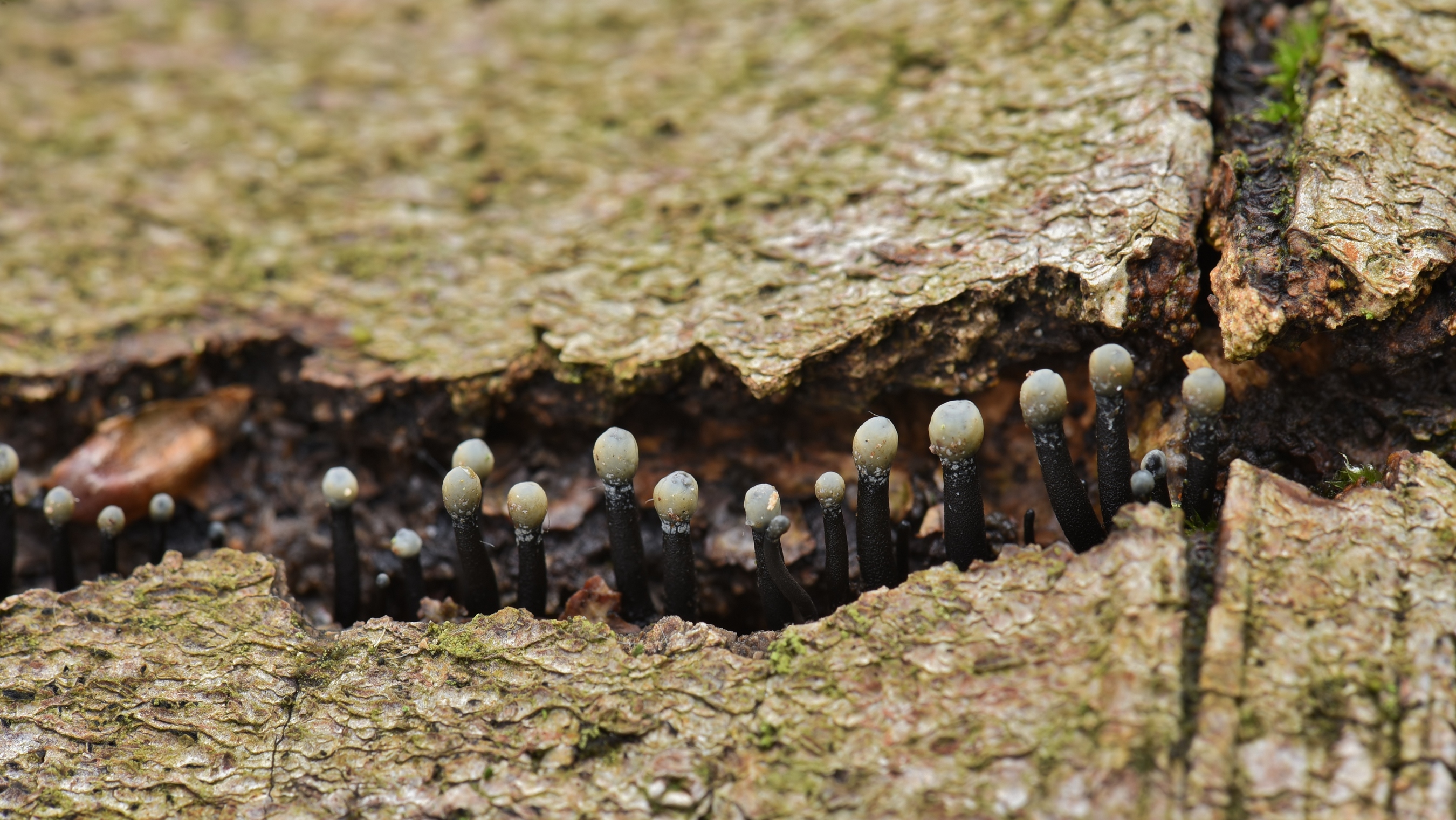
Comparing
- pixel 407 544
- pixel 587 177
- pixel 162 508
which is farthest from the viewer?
pixel 587 177

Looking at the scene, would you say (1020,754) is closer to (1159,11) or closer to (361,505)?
(361,505)

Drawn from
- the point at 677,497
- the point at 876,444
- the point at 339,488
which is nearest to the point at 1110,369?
the point at 876,444

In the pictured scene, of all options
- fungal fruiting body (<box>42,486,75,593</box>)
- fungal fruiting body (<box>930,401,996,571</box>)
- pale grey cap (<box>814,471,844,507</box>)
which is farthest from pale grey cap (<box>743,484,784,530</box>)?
fungal fruiting body (<box>42,486,75,593</box>)

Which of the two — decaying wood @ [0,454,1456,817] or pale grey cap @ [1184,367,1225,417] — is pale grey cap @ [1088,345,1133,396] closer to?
pale grey cap @ [1184,367,1225,417]

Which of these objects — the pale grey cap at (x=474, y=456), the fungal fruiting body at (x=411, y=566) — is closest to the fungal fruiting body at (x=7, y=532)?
the fungal fruiting body at (x=411, y=566)

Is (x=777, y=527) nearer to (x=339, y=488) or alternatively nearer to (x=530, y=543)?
(x=530, y=543)

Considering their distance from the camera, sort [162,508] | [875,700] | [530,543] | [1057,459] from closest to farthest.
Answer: [875,700], [1057,459], [530,543], [162,508]

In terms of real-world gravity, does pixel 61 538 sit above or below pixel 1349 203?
below

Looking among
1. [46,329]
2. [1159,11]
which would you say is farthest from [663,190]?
[46,329]
